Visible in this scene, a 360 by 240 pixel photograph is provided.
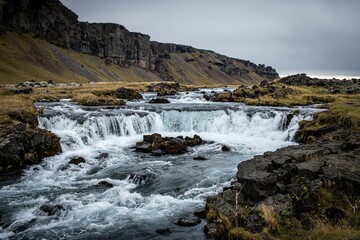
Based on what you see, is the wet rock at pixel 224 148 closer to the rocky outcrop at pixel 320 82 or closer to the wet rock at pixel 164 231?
the wet rock at pixel 164 231

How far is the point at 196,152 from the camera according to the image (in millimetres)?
30688

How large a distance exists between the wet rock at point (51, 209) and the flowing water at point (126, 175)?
0.43 ft

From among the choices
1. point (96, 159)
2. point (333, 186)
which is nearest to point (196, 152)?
point (96, 159)

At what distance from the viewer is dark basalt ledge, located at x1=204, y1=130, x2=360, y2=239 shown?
12.7 meters

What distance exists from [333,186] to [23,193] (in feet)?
55.5

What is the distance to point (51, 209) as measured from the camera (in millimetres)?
16281

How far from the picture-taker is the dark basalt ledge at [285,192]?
12727 mm

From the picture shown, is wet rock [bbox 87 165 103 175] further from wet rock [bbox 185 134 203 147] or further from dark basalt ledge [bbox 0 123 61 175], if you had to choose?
wet rock [bbox 185 134 203 147]

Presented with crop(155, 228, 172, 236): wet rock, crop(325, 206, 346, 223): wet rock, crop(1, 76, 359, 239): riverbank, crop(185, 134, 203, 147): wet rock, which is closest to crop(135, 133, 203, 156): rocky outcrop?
crop(185, 134, 203, 147): wet rock

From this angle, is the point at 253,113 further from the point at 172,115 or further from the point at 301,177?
the point at 301,177

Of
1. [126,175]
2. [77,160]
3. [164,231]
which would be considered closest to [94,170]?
Answer: [77,160]

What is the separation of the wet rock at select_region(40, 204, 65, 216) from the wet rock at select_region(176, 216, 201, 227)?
623 cm

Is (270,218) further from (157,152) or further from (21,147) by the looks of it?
(21,147)

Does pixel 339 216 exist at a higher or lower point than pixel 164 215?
higher
